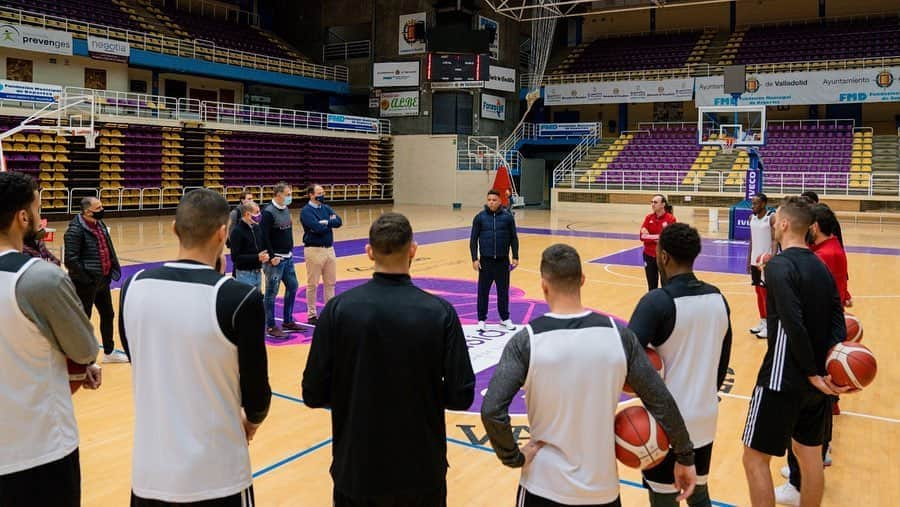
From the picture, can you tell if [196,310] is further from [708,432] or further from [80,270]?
[80,270]

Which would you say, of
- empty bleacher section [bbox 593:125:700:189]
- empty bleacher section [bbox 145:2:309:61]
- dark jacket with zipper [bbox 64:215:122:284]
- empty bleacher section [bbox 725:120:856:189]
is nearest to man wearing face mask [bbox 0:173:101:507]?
dark jacket with zipper [bbox 64:215:122:284]

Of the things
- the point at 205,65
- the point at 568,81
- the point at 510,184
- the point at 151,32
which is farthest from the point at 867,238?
the point at 151,32

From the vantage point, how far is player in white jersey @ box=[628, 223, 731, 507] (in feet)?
10.8

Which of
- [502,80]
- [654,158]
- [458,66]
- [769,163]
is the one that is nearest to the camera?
[769,163]

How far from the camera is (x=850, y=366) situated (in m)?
3.70

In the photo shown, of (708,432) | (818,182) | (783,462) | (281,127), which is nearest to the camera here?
(708,432)

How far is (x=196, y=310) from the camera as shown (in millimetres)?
2680

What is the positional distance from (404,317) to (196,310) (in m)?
0.73

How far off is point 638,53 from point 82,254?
35.5 metres

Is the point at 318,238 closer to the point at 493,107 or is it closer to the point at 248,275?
the point at 248,275

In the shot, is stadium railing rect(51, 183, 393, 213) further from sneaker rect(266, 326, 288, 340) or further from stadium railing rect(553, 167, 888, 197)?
sneaker rect(266, 326, 288, 340)

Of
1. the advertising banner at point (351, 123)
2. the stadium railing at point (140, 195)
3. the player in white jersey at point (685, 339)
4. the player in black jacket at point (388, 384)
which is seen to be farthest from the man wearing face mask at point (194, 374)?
the advertising banner at point (351, 123)

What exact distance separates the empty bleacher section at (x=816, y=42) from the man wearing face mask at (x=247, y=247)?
105 ft

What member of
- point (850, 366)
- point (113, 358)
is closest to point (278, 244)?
point (113, 358)
